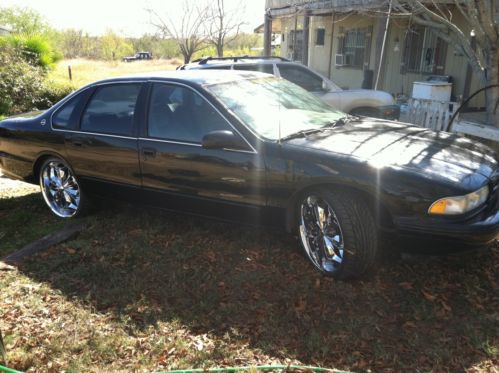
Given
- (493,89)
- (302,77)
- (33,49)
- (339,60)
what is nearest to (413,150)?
(493,89)

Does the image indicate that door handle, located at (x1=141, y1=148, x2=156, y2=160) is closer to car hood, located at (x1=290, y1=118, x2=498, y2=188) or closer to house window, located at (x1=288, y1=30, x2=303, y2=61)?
car hood, located at (x1=290, y1=118, x2=498, y2=188)

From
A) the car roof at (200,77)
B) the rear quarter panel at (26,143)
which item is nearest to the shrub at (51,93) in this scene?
the rear quarter panel at (26,143)

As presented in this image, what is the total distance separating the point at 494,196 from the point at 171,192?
263cm

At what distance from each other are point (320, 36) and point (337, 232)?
52.6 ft

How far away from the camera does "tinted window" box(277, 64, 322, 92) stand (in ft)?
27.4

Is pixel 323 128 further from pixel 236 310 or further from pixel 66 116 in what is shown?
pixel 66 116

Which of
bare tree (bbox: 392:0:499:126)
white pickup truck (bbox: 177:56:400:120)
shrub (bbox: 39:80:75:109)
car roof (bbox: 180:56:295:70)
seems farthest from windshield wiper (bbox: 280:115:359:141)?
shrub (bbox: 39:80:75:109)

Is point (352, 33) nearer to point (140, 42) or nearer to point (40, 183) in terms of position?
point (40, 183)

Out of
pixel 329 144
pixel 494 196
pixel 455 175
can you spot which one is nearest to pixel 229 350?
pixel 329 144

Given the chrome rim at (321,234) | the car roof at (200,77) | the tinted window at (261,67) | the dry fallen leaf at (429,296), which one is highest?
the car roof at (200,77)

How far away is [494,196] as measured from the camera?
11.4 feet

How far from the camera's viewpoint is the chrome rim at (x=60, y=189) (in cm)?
524

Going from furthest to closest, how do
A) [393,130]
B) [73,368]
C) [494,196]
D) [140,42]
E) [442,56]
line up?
1. [140,42]
2. [442,56]
3. [393,130]
4. [494,196]
5. [73,368]

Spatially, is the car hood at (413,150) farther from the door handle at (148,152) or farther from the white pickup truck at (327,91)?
the white pickup truck at (327,91)
